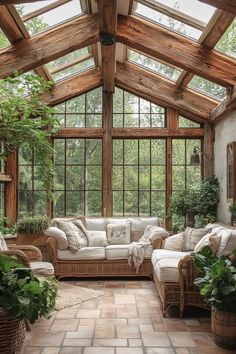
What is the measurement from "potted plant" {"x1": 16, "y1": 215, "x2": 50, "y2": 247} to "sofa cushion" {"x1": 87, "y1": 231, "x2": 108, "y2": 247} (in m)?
0.77

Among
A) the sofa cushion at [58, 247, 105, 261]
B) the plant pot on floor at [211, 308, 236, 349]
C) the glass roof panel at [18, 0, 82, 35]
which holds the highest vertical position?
the glass roof panel at [18, 0, 82, 35]

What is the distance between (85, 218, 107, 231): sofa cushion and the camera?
7191 mm

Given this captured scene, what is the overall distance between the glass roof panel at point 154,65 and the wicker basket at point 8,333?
15.2ft

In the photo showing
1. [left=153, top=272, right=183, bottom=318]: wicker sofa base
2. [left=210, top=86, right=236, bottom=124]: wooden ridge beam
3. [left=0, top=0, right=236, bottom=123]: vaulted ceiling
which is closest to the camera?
[left=153, top=272, right=183, bottom=318]: wicker sofa base

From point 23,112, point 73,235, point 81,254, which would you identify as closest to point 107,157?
point 73,235

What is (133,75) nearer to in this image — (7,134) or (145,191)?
(145,191)

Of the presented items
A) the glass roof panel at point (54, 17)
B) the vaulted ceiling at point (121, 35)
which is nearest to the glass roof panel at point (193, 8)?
the vaulted ceiling at point (121, 35)

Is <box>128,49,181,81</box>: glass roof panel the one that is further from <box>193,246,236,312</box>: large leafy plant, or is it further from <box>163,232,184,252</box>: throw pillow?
<box>193,246,236,312</box>: large leafy plant

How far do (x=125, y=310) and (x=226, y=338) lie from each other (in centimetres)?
146

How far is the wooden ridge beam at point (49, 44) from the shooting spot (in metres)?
5.38

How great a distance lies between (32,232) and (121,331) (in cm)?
332

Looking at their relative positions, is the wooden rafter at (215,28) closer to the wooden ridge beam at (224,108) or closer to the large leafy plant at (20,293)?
the wooden ridge beam at (224,108)

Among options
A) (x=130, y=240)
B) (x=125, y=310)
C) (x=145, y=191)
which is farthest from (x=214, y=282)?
(x=145, y=191)

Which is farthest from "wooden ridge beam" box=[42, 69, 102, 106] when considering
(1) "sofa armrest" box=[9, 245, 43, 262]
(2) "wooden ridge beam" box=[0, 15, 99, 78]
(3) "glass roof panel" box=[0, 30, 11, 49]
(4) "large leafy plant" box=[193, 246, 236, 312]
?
(4) "large leafy plant" box=[193, 246, 236, 312]
